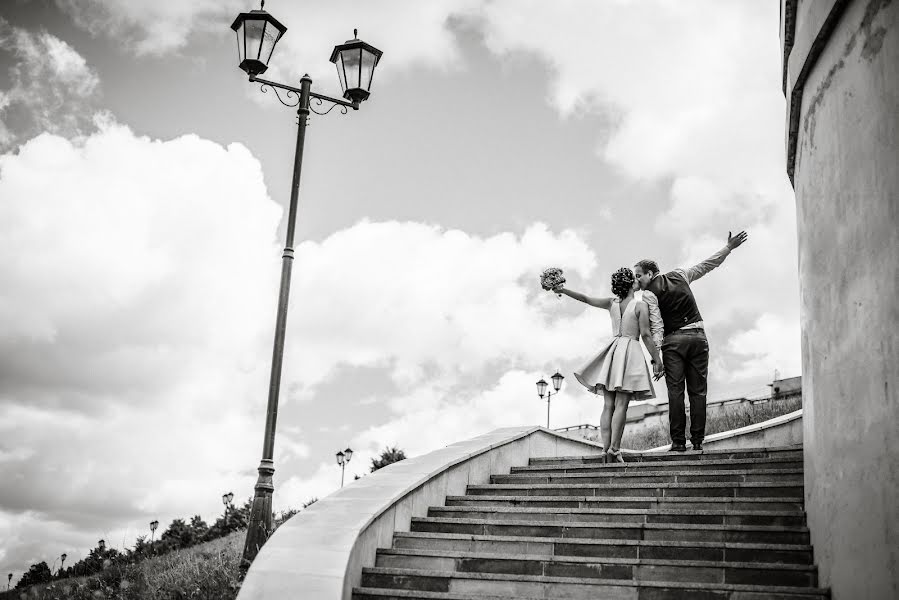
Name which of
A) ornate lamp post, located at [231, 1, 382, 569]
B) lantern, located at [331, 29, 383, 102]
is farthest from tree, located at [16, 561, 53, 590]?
Answer: lantern, located at [331, 29, 383, 102]

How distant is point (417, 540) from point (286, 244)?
11.0 feet

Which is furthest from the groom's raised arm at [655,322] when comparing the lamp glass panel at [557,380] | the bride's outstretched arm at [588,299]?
the lamp glass panel at [557,380]

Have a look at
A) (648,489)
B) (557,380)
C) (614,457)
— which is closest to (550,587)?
(648,489)

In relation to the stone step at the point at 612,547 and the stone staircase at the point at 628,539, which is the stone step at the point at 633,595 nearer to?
the stone staircase at the point at 628,539

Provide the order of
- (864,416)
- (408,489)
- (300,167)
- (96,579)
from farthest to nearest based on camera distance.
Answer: (96,579) → (300,167) → (408,489) → (864,416)

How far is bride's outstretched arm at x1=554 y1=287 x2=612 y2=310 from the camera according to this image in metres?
9.44

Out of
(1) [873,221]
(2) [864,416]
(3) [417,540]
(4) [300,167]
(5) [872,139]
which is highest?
(4) [300,167]

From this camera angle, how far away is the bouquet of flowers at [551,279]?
9586 mm

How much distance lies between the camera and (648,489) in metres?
7.88

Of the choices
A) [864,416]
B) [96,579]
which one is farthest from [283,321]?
[864,416]

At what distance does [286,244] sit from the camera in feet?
29.4

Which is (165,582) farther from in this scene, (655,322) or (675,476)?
(655,322)

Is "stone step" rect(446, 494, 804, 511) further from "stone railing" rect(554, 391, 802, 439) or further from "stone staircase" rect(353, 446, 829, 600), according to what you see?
"stone railing" rect(554, 391, 802, 439)

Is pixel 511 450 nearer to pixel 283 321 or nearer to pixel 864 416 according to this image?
pixel 283 321
